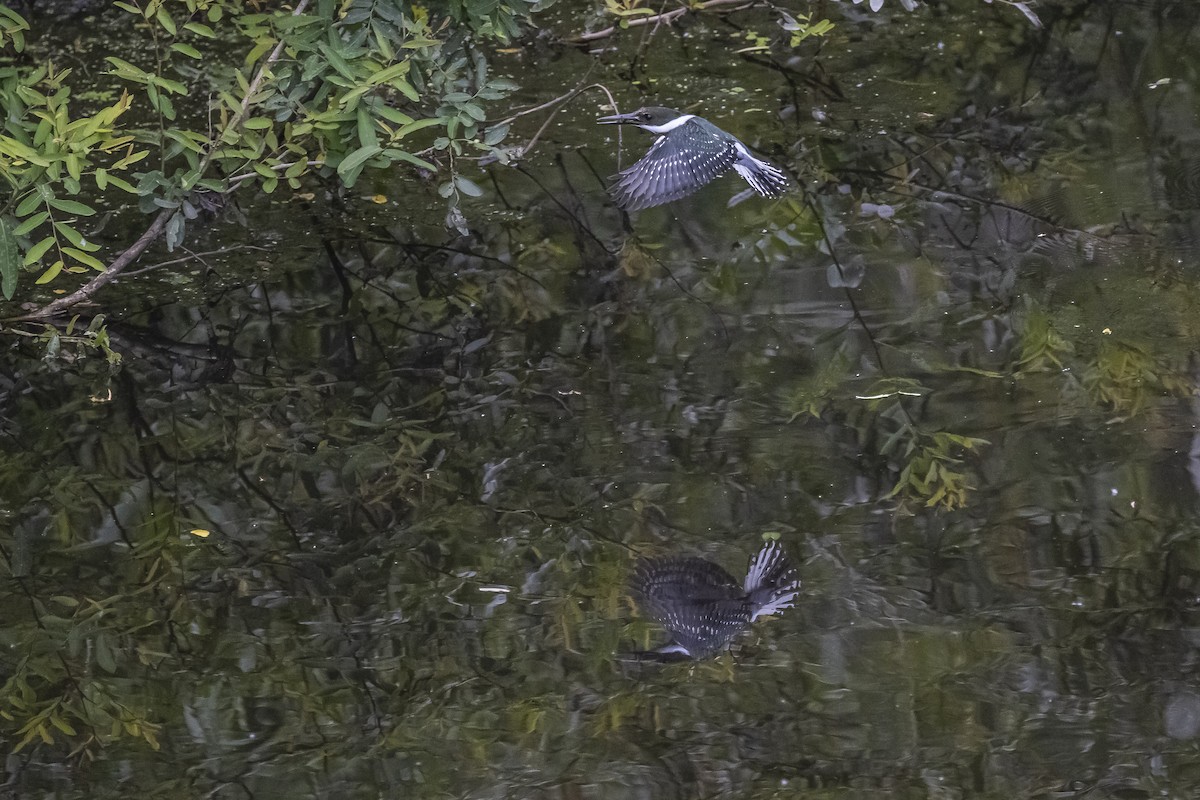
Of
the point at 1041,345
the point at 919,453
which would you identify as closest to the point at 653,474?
the point at 919,453

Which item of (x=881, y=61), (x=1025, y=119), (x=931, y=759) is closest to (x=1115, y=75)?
(x=1025, y=119)

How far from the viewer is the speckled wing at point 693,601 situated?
94.1 inches

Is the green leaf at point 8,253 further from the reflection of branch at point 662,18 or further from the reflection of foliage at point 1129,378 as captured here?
the reflection of foliage at point 1129,378

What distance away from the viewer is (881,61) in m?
4.41

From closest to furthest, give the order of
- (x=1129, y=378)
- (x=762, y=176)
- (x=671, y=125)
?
1. (x=1129, y=378)
2. (x=671, y=125)
3. (x=762, y=176)

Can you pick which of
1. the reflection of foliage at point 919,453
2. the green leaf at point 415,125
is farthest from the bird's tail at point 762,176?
the green leaf at point 415,125

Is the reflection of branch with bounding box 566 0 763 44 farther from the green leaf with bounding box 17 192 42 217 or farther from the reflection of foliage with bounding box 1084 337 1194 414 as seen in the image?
the green leaf with bounding box 17 192 42 217

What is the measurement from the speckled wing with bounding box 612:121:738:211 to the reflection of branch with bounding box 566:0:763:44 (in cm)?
92

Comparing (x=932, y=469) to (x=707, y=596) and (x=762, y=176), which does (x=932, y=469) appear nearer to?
(x=707, y=596)

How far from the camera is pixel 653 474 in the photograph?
282cm

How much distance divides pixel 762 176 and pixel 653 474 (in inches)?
49.6

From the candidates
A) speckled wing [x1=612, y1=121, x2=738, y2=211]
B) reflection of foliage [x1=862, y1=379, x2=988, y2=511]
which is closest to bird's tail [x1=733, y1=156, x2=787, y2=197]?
speckled wing [x1=612, y1=121, x2=738, y2=211]

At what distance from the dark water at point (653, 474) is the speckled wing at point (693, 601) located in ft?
0.15

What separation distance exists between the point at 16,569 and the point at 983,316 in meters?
2.39
